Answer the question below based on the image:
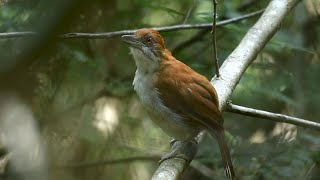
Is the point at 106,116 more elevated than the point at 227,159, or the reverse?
the point at 227,159

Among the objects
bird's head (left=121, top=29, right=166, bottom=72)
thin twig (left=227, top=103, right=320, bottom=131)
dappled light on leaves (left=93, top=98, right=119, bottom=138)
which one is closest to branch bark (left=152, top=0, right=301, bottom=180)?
thin twig (left=227, top=103, right=320, bottom=131)

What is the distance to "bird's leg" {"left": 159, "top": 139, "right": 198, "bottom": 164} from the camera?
3.53 meters

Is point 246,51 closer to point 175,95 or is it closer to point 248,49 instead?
point 248,49

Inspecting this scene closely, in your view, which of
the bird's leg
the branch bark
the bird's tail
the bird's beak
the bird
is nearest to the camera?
the bird's leg

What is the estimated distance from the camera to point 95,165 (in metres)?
4.80

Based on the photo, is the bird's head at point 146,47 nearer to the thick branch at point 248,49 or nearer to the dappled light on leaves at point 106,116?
the thick branch at point 248,49

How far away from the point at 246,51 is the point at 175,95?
96cm

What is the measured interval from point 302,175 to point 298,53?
1.71 m

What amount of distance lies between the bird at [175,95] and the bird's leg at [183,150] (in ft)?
0.16

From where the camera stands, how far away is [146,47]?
163 inches

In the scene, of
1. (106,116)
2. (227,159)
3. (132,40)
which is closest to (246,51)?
(132,40)

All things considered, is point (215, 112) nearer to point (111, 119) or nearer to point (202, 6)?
point (111, 119)

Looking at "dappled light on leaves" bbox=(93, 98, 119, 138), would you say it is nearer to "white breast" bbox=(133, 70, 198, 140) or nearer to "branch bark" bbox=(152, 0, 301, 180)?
"white breast" bbox=(133, 70, 198, 140)

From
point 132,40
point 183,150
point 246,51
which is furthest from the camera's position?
point 246,51
